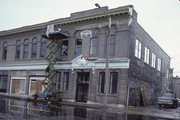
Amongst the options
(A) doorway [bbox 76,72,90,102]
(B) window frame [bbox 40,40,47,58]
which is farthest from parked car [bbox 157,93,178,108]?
(B) window frame [bbox 40,40,47,58]

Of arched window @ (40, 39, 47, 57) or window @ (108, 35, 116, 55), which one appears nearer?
window @ (108, 35, 116, 55)

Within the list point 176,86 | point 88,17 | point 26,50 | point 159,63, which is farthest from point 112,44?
point 176,86

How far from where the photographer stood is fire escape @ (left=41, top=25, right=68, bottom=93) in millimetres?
28031

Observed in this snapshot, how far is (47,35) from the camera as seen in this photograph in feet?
94.5

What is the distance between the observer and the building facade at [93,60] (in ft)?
77.2

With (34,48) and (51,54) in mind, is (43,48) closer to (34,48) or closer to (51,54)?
(34,48)

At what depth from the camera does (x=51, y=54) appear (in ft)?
96.9

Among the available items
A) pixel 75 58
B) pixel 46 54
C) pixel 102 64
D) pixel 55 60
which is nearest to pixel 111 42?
pixel 102 64

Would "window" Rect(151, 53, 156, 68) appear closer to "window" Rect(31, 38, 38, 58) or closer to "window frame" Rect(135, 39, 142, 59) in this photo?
"window frame" Rect(135, 39, 142, 59)

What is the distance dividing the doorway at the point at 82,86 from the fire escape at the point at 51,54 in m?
3.56

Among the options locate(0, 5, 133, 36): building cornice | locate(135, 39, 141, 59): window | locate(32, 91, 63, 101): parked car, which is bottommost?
locate(32, 91, 63, 101): parked car

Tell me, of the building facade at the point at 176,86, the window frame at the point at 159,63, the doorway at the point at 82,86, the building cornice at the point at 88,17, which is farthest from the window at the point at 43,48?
the building facade at the point at 176,86

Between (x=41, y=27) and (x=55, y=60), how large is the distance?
551 cm

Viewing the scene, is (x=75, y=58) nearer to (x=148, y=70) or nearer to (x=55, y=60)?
(x=55, y=60)
